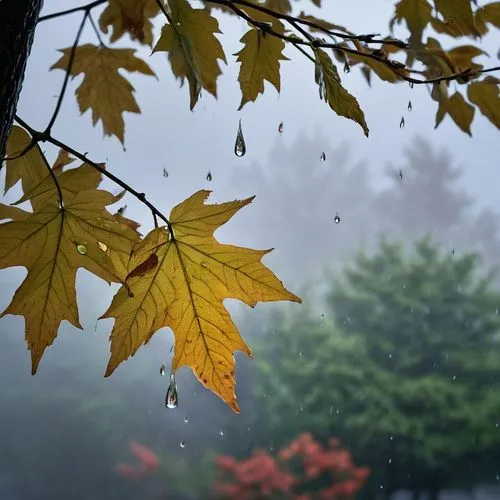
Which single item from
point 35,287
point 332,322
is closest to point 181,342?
point 35,287

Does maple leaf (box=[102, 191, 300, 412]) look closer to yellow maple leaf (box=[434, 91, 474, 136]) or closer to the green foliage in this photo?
yellow maple leaf (box=[434, 91, 474, 136])

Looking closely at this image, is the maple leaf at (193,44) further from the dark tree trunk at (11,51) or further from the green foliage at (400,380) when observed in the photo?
the green foliage at (400,380)

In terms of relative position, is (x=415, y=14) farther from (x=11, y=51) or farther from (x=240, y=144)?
(x=11, y=51)

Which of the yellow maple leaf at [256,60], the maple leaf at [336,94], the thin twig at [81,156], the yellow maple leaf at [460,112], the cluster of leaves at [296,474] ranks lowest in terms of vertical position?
the thin twig at [81,156]

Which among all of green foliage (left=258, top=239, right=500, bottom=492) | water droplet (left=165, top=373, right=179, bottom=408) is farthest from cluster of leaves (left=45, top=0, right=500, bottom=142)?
green foliage (left=258, top=239, right=500, bottom=492)

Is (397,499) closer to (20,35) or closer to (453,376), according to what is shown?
(453,376)

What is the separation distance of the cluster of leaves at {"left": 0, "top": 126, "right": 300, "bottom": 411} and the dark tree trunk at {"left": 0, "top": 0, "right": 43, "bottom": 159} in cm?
6

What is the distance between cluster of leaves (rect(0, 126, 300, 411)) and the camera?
27 cm

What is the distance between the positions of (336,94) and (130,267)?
14 cm

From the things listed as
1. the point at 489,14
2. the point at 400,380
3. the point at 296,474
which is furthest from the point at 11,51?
the point at 400,380

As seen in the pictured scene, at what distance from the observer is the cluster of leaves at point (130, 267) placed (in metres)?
0.27

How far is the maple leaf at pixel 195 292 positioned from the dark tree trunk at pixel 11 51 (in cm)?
9

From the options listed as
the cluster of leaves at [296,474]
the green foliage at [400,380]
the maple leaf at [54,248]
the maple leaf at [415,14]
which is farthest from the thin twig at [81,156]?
the green foliage at [400,380]

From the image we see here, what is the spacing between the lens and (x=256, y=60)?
0.33 meters
